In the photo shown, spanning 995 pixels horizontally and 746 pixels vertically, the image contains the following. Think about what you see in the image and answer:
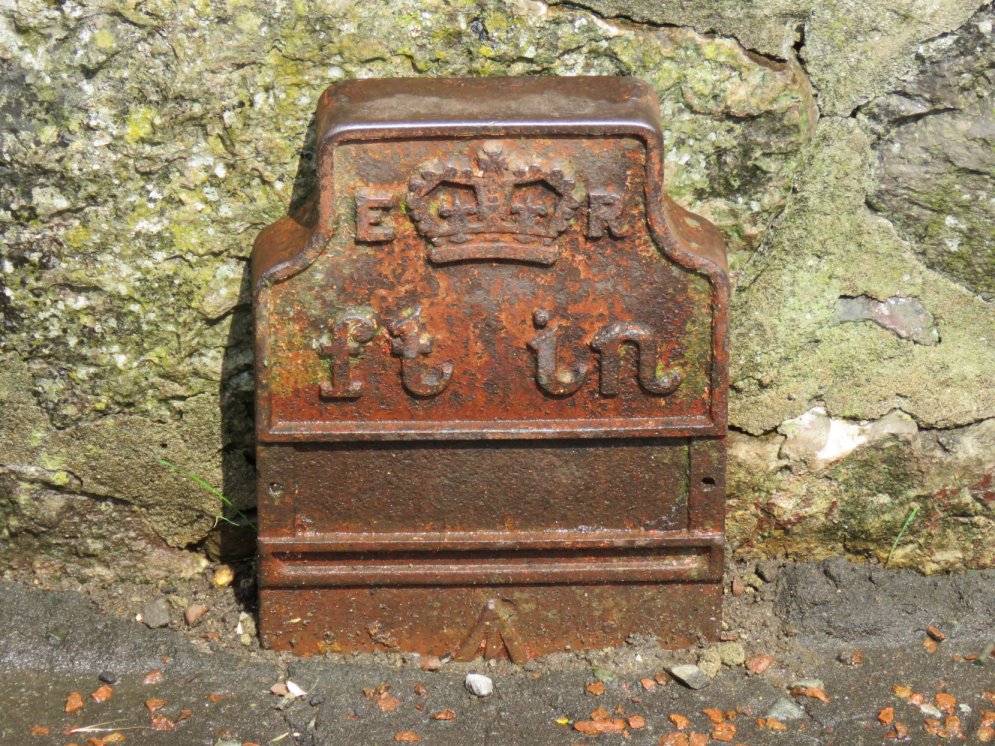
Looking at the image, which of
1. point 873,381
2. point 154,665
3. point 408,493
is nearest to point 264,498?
point 408,493

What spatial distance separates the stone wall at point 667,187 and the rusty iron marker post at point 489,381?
0.41ft

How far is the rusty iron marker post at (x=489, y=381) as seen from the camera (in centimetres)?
204

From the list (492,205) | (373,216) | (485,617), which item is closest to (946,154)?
(492,205)

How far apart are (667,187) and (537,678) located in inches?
35.8

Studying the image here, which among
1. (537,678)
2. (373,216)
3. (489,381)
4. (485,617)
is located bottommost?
(537,678)

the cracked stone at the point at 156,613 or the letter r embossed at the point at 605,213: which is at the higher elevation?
the letter r embossed at the point at 605,213

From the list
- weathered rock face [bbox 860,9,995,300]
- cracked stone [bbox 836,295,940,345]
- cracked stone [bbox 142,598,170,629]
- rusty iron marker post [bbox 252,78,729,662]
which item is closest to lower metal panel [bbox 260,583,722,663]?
rusty iron marker post [bbox 252,78,729,662]

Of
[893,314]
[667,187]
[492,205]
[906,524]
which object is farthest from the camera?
[906,524]

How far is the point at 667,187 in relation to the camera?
7.49 ft

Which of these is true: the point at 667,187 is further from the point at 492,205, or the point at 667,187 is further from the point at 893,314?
the point at 893,314

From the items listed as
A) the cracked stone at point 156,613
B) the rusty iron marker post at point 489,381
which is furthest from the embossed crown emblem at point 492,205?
the cracked stone at point 156,613

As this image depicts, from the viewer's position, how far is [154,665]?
7.66ft

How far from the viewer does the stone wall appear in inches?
86.0

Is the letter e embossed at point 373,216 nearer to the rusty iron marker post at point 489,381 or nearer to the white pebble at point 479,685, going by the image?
the rusty iron marker post at point 489,381
